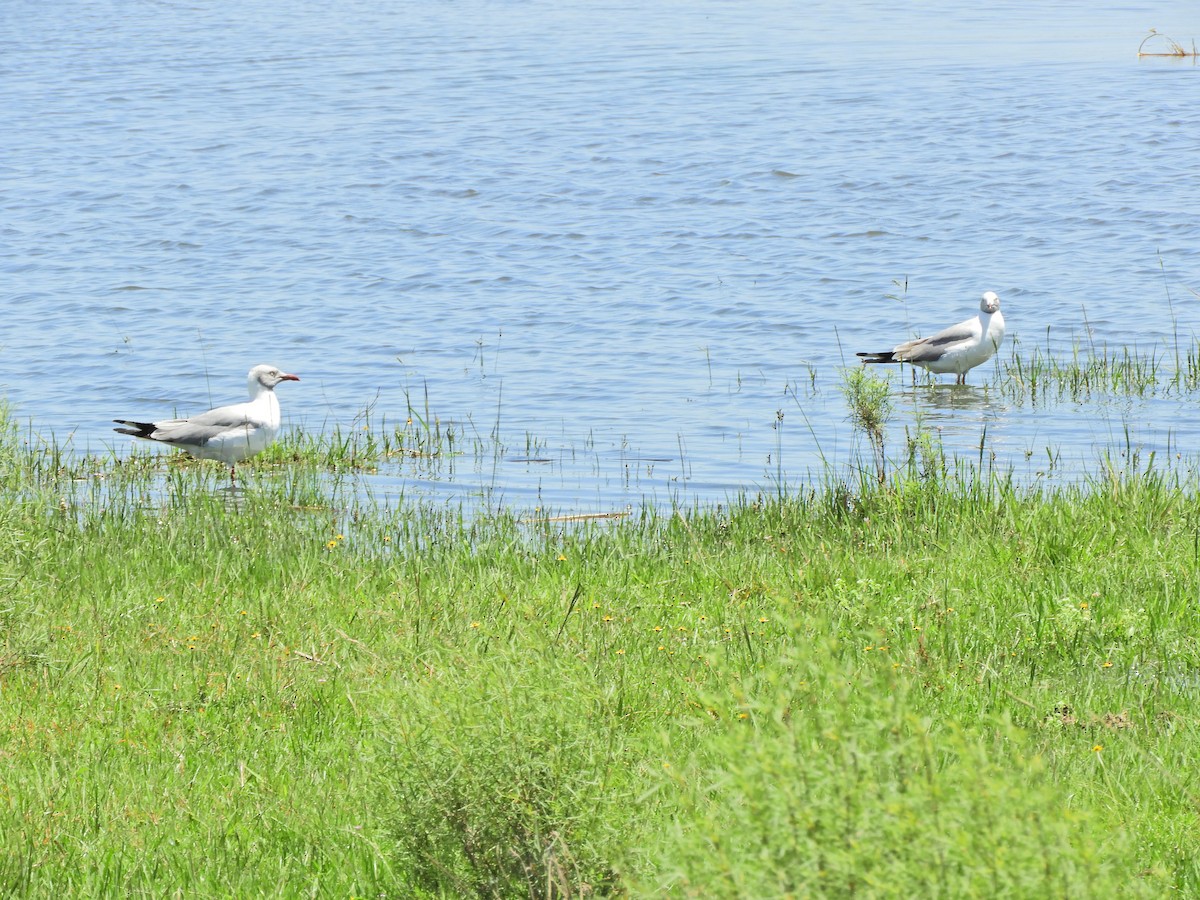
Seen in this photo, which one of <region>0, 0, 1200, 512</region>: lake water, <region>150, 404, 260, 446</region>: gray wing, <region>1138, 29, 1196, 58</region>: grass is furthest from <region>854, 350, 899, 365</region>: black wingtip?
<region>1138, 29, 1196, 58</region>: grass

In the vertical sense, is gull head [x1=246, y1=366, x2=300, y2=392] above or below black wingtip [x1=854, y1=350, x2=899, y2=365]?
above

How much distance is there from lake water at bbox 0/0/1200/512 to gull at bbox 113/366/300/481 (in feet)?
3.17

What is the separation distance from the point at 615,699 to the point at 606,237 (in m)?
16.9

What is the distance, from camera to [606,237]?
21766 mm

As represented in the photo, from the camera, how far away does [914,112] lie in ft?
94.5

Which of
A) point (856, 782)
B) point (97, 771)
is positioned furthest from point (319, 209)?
point (856, 782)

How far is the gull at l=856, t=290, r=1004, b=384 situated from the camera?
15062 millimetres

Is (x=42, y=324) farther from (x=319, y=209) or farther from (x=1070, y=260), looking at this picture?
(x=1070, y=260)

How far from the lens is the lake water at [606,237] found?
13891mm

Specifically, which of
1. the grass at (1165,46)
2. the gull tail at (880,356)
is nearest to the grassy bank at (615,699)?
the gull tail at (880,356)

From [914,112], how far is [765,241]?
30.0ft

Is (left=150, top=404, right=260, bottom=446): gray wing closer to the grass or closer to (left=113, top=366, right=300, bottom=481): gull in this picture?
(left=113, top=366, right=300, bottom=481): gull

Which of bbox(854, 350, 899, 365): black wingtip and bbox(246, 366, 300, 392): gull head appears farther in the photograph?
bbox(854, 350, 899, 365): black wingtip

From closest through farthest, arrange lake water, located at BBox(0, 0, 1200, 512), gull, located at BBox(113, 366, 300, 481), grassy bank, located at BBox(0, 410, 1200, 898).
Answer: grassy bank, located at BBox(0, 410, 1200, 898), gull, located at BBox(113, 366, 300, 481), lake water, located at BBox(0, 0, 1200, 512)
